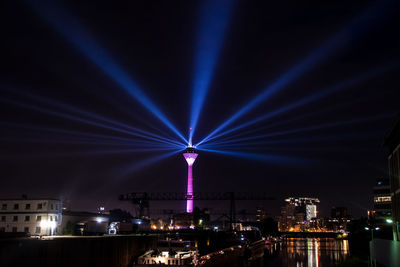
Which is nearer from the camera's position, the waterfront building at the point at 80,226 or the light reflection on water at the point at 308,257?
the waterfront building at the point at 80,226

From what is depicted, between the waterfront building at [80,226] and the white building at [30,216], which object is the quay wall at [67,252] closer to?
the waterfront building at [80,226]

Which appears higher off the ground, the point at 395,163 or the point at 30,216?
the point at 395,163

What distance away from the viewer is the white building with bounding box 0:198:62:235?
6378cm

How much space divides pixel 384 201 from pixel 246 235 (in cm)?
4100

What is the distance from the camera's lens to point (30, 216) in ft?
212

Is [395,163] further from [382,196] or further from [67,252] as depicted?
[382,196]

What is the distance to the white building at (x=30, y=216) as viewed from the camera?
63.8m

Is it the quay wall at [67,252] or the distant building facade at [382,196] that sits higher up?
the distant building facade at [382,196]

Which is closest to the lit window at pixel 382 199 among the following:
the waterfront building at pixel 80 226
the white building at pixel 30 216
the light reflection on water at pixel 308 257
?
the light reflection on water at pixel 308 257

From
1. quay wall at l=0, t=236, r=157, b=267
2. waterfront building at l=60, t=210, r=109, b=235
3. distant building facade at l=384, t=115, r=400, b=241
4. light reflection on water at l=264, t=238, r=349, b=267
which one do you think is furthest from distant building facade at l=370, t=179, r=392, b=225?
quay wall at l=0, t=236, r=157, b=267

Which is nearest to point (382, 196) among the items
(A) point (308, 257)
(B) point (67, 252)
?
(A) point (308, 257)

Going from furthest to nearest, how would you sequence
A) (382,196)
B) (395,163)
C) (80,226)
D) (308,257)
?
(382,196) < (308,257) < (80,226) < (395,163)

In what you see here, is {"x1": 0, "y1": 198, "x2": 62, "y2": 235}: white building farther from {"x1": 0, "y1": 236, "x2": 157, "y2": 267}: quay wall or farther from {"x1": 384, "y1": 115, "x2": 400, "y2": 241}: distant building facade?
{"x1": 384, "y1": 115, "x2": 400, "y2": 241}: distant building facade

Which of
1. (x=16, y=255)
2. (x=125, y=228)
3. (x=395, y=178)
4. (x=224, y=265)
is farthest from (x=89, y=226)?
(x=395, y=178)
